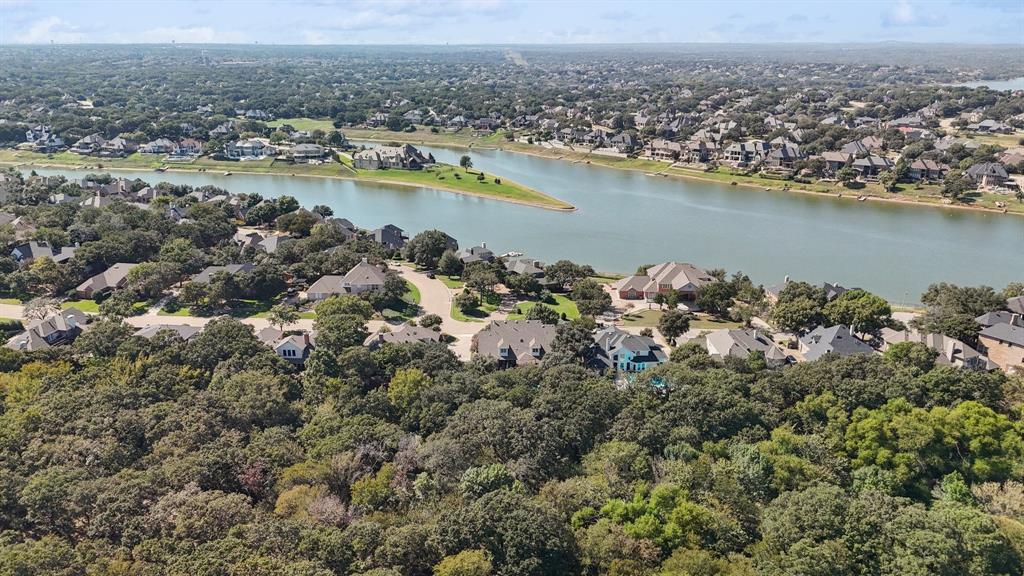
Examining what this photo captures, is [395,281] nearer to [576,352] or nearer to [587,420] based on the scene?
[576,352]

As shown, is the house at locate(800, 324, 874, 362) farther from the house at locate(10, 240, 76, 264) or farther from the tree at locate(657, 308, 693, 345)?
the house at locate(10, 240, 76, 264)

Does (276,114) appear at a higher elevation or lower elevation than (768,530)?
higher

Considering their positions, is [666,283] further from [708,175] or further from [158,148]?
[158,148]

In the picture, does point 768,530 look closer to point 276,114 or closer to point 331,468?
point 331,468

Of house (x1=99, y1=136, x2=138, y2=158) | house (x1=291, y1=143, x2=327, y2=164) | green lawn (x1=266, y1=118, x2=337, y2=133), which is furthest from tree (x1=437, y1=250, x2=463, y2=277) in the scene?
green lawn (x1=266, y1=118, x2=337, y2=133)

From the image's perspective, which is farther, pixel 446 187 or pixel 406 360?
pixel 446 187

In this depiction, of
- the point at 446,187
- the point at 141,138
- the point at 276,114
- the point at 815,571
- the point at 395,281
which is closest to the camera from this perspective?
the point at 815,571

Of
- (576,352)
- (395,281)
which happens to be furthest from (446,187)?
(576,352)

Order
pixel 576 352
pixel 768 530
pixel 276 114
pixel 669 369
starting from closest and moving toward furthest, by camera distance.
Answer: pixel 768 530
pixel 669 369
pixel 576 352
pixel 276 114
